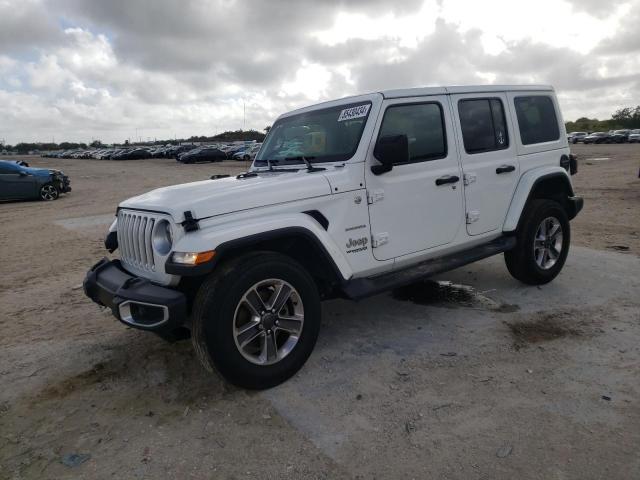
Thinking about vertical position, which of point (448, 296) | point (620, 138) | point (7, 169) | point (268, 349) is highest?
point (620, 138)

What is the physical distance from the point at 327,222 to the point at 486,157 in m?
1.96

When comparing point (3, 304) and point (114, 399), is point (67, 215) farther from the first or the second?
point (114, 399)

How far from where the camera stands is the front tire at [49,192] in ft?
54.8

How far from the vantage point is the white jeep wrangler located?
312cm

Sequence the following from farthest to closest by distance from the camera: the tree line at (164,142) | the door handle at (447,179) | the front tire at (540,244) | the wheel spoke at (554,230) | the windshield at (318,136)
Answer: the tree line at (164,142), the wheel spoke at (554,230), the front tire at (540,244), the door handle at (447,179), the windshield at (318,136)

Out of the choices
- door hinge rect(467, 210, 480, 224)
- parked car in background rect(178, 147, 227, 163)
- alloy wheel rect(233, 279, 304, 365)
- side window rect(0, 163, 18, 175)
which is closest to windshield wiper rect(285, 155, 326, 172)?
alloy wheel rect(233, 279, 304, 365)

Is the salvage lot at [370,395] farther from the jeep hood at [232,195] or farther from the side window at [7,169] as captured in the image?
the side window at [7,169]

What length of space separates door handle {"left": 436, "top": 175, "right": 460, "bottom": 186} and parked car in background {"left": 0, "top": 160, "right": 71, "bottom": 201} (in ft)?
53.0

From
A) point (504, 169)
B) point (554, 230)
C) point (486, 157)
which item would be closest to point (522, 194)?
point (504, 169)

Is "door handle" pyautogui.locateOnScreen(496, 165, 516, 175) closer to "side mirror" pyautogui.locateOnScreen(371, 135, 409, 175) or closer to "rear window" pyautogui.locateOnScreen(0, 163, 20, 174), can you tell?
"side mirror" pyautogui.locateOnScreen(371, 135, 409, 175)

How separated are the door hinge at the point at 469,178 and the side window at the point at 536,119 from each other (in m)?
0.94

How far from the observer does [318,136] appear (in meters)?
4.20

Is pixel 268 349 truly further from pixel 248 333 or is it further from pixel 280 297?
pixel 280 297

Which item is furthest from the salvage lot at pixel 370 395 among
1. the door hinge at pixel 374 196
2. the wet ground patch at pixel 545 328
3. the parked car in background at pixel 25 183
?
the parked car in background at pixel 25 183
